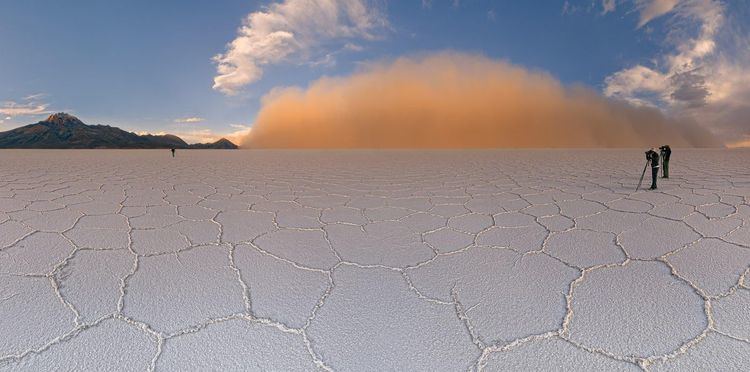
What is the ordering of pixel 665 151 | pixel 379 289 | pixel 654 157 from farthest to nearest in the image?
pixel 665 151
pixel 654 157
pixel 379 289

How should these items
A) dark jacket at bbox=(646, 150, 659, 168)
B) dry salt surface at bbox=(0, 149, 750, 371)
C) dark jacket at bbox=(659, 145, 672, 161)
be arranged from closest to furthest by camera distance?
dry salt surface at bbox=(0, 149, 750, 371), dark jacket at bbox=(646, 150, 659, 168), dark jacket at bbox=(659, 145, 672, 161)

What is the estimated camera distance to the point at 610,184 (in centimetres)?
439

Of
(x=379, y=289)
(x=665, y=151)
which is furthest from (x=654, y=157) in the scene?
(x=379, y=289)

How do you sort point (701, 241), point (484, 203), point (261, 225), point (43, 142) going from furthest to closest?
point (43, 142) → point (484, 203) → point (261, 225) → point (701, 241)

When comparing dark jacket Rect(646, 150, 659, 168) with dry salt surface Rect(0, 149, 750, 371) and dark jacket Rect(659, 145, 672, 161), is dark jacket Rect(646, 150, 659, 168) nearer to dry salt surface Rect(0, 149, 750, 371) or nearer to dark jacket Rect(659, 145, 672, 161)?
dark jacket Rect(659, 145, 672, 161)

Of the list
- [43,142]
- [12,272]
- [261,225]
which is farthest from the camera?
[43,142]

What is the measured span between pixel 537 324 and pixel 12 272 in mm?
2547

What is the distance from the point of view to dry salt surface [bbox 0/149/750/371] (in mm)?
1128

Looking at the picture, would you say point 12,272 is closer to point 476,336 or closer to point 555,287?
point 476,336

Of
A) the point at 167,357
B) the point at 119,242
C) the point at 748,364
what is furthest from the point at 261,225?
the point at 748,364

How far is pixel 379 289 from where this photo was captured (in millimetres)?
1560

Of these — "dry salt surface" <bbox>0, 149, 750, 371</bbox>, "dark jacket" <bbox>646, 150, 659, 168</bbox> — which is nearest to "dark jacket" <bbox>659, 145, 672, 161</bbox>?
"dark jacket" <bbox>646, 150, 659, 168</bbox>

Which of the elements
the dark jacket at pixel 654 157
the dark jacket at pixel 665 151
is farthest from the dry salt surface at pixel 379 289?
the dark jacket at pixel 665 151

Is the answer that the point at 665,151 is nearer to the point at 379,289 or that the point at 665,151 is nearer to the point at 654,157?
the point at 654,157
